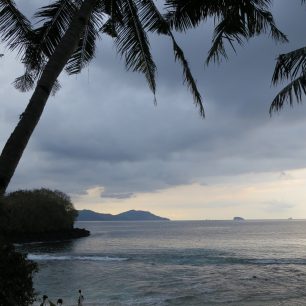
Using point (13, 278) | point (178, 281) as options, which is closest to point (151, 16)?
point (13, 278)

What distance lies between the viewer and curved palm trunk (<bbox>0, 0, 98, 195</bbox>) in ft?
20.0

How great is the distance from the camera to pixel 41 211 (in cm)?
10981

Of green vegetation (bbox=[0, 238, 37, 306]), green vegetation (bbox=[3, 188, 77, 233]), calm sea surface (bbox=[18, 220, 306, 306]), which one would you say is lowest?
calm sea surface (bbox=[18, 220, 306, 306])

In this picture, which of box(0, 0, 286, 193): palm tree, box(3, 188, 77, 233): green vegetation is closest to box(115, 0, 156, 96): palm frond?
box(0, 0, 286, 193): palm tree

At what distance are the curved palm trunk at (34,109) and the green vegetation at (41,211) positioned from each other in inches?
3872

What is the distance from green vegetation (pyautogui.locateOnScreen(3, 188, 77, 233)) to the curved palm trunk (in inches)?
3872

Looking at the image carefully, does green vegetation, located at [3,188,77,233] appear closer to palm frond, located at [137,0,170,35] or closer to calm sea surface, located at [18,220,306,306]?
calm sea surface, located at [18,220,306,306]

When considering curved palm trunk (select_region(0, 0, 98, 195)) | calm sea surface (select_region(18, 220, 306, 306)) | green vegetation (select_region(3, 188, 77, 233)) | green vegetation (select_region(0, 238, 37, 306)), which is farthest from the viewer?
green vegetation (select_region(3, 188, 77, 233))

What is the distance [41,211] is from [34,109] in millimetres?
107413

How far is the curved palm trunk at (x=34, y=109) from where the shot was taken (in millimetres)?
6102

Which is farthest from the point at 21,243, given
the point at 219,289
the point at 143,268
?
the point at 219,289

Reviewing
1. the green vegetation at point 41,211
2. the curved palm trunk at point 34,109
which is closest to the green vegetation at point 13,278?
the curved palm trunk at point 34,109

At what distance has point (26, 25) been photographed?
890cm

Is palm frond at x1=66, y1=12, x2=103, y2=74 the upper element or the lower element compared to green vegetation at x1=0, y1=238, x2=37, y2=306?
upper
